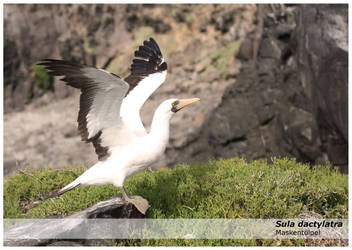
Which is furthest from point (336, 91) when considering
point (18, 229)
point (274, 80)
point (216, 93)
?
point (216, 93)

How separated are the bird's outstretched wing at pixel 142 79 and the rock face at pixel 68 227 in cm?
127

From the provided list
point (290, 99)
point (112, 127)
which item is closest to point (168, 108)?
point (112, 127)

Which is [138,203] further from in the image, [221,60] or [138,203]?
[221,60]

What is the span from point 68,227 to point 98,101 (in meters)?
1.75

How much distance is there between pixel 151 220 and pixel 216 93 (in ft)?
39.2

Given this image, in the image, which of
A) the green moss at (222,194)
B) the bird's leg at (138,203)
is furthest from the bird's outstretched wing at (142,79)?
A: the green moss at (222,194)

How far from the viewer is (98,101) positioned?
581 centimetres

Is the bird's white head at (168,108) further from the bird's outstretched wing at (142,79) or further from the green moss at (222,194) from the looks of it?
the green moss at (222,194)

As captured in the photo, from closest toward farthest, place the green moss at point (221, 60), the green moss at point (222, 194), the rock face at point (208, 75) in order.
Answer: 1. the green moss at point (222, 194)
2. the rock face at point (208, 75)
3. the green moss at point (221, 60)

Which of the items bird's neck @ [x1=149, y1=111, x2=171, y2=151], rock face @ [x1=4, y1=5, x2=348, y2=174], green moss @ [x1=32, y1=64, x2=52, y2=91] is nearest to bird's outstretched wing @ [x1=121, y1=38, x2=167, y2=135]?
bird's neck @ [x1=149, y1=111, x2=171, y2=151]

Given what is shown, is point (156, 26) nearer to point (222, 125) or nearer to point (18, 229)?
point (222, 125)

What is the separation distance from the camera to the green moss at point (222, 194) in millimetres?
6445

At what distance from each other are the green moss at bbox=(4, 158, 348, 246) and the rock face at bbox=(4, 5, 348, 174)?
1.80 meters

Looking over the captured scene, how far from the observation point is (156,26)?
20.7 metres
